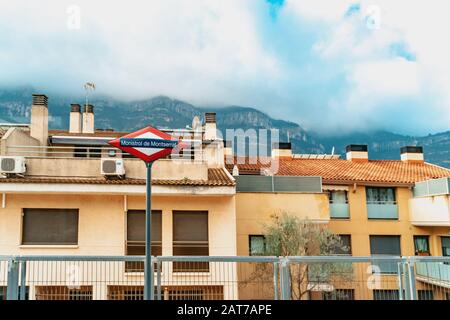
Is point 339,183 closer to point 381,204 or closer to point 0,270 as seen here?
point 381,204

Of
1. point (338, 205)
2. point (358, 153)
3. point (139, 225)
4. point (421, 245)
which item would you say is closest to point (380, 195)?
point (338, 205)

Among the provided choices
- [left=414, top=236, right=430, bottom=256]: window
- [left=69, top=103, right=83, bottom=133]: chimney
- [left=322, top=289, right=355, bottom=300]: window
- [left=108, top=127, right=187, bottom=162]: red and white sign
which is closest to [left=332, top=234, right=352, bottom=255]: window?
[left=414, top=236, right=430, bottom=256]: window

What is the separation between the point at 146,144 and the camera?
15.3ft

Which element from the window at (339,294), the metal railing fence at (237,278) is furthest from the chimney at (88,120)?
the window at (339,294)

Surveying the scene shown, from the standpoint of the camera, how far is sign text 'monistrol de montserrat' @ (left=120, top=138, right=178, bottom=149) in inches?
183

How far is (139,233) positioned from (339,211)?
1021cm

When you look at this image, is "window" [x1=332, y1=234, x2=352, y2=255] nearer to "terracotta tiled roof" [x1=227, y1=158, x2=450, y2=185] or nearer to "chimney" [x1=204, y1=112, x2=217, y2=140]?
"terracotta tiled roof" [x1=227, y1=158, x2=450, y2=185]

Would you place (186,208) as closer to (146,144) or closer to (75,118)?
(146,144)

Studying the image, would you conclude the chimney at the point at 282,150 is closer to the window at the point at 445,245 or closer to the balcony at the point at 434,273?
the window at the point at 445,245

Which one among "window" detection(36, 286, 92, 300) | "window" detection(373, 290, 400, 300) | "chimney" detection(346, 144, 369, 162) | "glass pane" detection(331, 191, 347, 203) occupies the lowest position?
"window" detection(373, 290, 400, 300)

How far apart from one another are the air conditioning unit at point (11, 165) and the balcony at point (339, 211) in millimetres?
13225

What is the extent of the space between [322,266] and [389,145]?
10144 cm

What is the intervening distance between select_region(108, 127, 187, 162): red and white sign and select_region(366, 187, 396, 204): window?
1706cm

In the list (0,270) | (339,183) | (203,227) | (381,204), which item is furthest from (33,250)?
(381,204)
